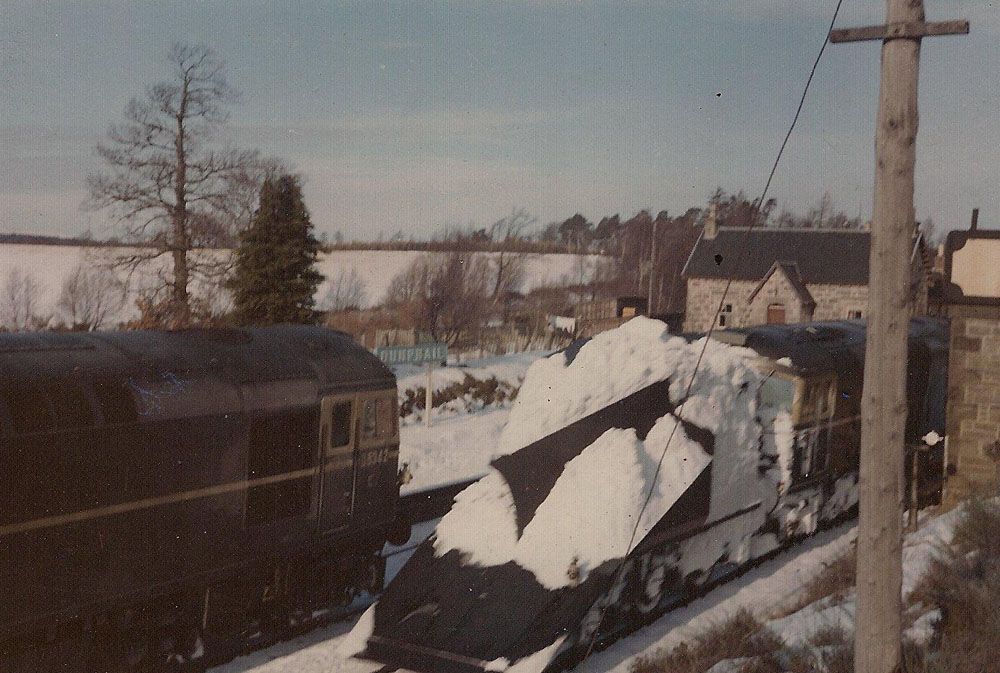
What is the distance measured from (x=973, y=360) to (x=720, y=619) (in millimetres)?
8066

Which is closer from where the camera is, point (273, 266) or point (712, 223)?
point (273, 266)

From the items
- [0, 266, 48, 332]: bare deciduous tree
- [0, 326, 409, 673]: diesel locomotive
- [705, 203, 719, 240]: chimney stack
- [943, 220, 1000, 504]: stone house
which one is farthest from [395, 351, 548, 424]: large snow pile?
[705, 203, 719, 240]: chimney stack

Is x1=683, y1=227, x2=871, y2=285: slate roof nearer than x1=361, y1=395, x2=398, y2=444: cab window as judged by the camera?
No

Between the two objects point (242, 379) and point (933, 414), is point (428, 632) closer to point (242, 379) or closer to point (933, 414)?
point (242, 379)

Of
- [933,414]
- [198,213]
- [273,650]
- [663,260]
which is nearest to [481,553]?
[273,650]

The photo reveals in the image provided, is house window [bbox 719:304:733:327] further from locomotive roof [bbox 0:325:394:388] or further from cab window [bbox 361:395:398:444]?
locomotive roof [bbox 0:325:394:388]

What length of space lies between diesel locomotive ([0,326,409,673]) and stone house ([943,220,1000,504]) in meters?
9.97

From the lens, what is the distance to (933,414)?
19547mm

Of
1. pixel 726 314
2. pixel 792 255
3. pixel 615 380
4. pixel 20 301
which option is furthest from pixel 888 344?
pixel 726 314

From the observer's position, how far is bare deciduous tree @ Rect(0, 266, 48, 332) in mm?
25625

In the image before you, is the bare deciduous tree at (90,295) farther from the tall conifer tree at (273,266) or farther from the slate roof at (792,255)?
the slate roof at (792,255)

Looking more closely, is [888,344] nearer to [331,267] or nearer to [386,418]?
[386,418]

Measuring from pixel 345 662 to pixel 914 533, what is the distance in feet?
30.0

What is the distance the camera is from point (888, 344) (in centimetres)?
725
